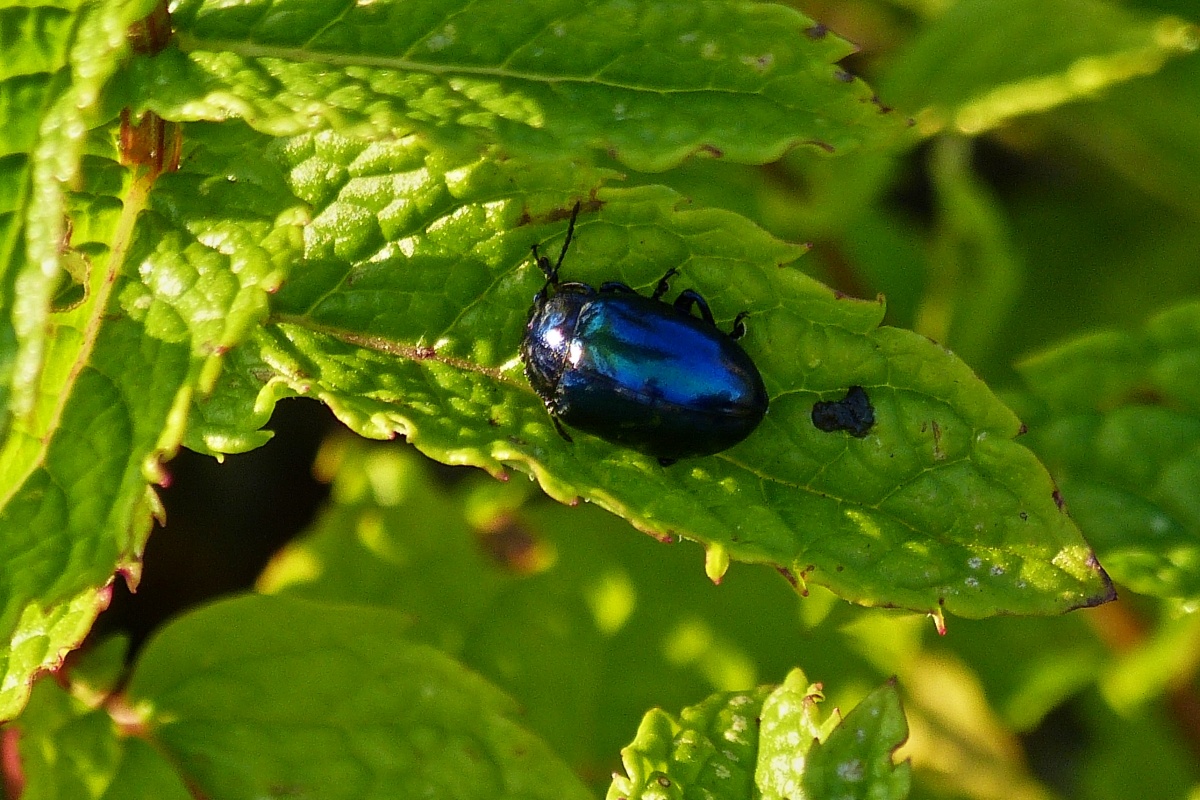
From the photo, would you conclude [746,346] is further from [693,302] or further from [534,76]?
[534,76]

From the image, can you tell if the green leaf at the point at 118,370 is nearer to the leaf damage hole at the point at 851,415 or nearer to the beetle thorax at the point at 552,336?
the beetle thorax at the point at 552,336

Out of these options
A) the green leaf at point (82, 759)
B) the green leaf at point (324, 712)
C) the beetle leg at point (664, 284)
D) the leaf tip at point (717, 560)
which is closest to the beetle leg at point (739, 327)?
the beetle leg at point (664, 284)

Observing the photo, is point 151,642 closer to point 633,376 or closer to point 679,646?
point 633,376

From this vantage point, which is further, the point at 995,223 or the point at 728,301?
the point at 995,223

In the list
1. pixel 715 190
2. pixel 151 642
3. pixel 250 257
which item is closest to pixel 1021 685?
pixel 715 190

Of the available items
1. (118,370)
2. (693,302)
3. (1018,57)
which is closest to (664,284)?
(693,302)

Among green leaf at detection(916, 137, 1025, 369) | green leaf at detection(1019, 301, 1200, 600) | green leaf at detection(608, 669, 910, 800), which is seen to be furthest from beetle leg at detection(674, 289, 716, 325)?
green leaf at detection(916, 137, 1025, 369)
